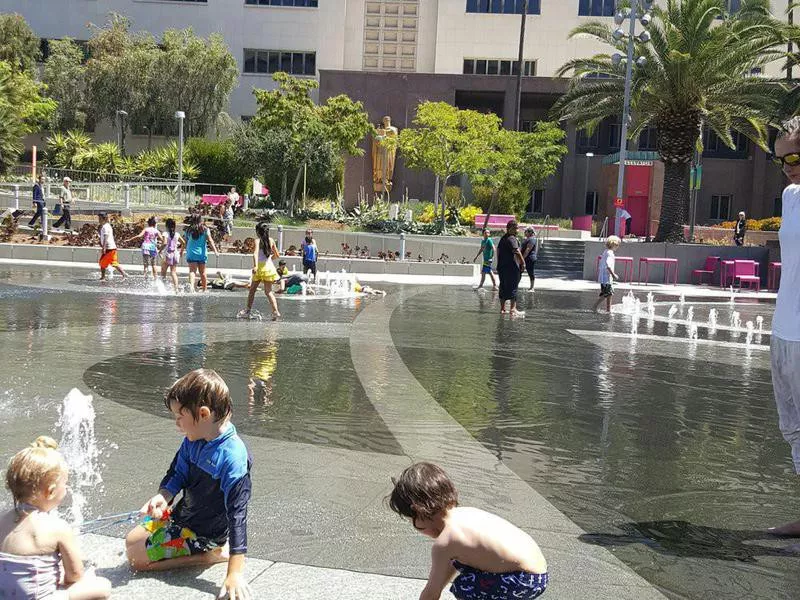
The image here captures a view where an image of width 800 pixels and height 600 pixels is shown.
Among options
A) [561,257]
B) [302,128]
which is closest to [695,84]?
[561,257]

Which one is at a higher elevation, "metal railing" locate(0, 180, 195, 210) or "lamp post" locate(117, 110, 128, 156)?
"lamp post" locate(117, 110, 128, 156)

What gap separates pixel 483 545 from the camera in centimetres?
327

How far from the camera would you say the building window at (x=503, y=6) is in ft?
188

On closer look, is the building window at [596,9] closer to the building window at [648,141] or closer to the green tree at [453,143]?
the building window at [648,141]

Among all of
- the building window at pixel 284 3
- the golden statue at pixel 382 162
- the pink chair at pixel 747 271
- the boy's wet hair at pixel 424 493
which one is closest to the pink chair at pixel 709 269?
the pink chair at pixel 747 271

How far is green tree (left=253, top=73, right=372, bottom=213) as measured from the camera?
4338 cm

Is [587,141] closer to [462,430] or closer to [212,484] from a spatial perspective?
[462,430]

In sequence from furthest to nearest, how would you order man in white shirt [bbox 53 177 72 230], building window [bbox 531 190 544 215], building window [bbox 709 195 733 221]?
building window [bbox 531 190 544 215] → building window [bbox 709 195 733 221] → man in white shirt [bbox 53 177 72 230]

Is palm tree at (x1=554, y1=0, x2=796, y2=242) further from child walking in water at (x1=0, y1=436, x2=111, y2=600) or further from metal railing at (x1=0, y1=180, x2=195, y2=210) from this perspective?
child walking in water at (x1=0, y1=436, x2=111, y2=600)

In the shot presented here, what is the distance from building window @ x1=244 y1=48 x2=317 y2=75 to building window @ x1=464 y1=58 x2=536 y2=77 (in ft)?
32.2

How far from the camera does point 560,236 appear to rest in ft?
144

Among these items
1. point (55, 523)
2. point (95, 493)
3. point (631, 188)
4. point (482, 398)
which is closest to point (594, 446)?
point (482, 398)

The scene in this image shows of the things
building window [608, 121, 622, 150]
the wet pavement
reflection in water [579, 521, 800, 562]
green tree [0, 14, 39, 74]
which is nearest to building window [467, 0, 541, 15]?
building window [608, 121, 622, 150]

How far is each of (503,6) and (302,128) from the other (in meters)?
19.9
